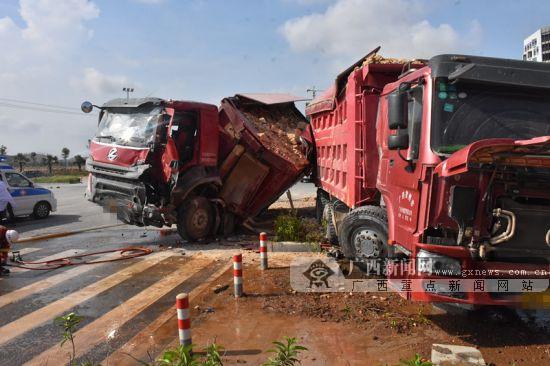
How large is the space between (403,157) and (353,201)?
6.05 ft

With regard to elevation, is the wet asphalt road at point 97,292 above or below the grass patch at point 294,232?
below

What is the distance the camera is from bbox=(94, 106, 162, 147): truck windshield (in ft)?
28.5

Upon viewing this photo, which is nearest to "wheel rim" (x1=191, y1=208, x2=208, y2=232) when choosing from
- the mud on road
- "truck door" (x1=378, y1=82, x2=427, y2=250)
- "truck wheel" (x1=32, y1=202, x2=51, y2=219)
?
the mud on road

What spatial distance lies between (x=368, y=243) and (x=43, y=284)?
4.84 metres

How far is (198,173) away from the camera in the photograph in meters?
9.19

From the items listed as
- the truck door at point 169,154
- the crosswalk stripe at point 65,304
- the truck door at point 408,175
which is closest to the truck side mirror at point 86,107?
the truck door at point 169,154

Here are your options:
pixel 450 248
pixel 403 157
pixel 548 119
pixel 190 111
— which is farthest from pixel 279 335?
pixel 190 111

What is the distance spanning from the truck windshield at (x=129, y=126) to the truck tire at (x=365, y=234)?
4.37 m

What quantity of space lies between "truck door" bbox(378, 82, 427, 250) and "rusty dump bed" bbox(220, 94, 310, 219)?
497 centimetres

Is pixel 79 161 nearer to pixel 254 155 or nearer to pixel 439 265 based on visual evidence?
pixel 254 155

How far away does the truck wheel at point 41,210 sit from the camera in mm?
14170

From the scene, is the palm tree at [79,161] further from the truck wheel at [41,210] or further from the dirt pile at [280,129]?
the dirt pile at [280,129]

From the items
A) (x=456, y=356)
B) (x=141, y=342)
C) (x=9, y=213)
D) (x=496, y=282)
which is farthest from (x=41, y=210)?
(x=496, y=282)

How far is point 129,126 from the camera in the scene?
901cm
